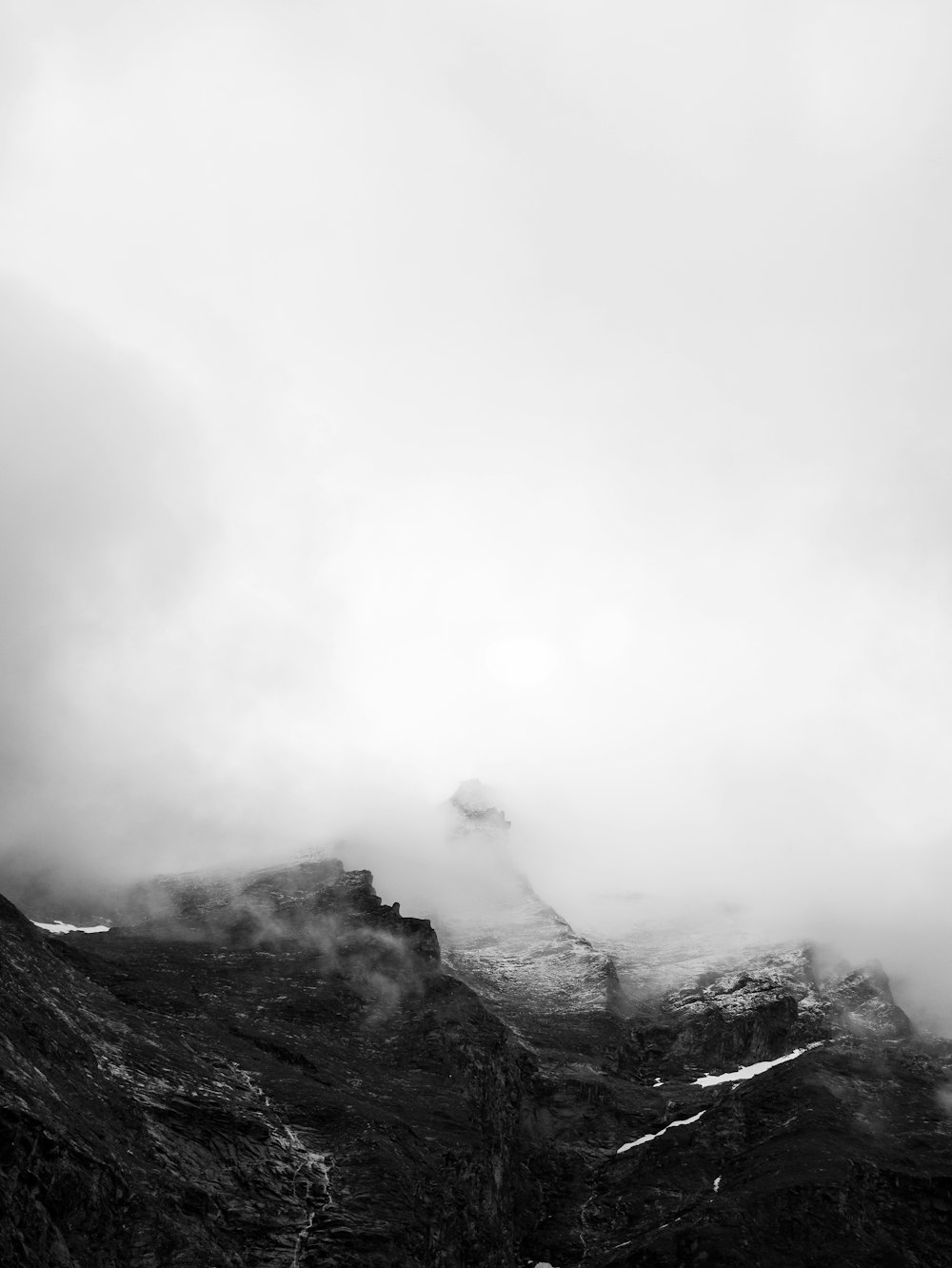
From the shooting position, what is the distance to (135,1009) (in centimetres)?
18600

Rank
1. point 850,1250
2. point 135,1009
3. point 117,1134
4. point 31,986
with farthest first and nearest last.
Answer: point 135,1009
point 850,1250
point 31,986
point 117,1134

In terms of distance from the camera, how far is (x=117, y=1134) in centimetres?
13212

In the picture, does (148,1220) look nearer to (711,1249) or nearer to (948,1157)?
(711,1249)

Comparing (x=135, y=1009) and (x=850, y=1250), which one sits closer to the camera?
(x=850, y=1250)

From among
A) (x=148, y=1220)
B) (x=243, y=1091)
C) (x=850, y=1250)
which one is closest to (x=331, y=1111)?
(x=243, y=1091)

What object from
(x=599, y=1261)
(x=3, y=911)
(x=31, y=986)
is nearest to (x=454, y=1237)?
(x=599, y=1261)

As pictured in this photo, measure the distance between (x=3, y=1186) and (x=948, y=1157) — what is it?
175028 mm

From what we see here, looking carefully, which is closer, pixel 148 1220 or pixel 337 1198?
pixel 148 1220

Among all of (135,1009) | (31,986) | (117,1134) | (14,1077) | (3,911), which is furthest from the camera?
(135,1009)

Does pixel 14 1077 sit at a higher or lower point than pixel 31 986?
lower

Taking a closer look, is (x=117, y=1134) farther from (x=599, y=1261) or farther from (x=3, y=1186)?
(x=599, y=1261)

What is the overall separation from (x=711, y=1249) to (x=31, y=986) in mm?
120614

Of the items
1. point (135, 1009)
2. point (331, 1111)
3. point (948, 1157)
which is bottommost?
point (948, 1157)

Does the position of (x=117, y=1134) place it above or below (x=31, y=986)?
below
